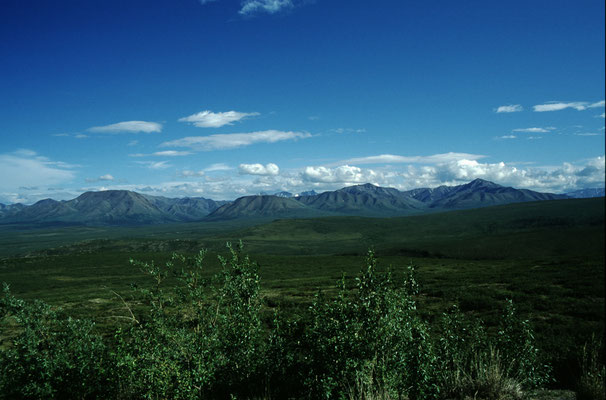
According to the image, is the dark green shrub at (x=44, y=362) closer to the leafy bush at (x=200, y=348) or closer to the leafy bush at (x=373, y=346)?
the leafy bush at (x=200, y=348)

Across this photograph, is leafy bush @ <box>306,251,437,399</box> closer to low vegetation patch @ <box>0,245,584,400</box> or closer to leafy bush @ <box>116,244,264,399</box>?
low vegetation patch @ <box>0,245,584,400</box>

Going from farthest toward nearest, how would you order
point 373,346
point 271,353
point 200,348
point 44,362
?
point 44,362, point 200,348, point 271,353, point 373,346

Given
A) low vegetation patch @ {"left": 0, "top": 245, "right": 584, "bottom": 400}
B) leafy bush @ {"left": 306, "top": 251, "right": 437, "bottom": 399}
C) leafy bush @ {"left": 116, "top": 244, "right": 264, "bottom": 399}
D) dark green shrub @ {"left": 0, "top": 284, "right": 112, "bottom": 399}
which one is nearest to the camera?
leafy bush @ {"left": 306, "top": 251, "right": 437, "bottom": 399}

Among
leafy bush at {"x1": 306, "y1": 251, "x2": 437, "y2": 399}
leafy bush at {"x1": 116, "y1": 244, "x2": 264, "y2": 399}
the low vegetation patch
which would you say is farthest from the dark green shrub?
leafy bush at {"x1": 306, "y1": 251, "x2": 437, "y2": 399}

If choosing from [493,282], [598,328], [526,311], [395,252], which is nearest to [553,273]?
[493,282]

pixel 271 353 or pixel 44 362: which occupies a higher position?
pixel 271 353

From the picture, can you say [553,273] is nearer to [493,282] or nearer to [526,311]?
[493,282]

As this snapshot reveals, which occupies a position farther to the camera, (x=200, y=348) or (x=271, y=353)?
(x=200, y=348)

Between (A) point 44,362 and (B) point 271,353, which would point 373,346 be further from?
(A) point 44,362

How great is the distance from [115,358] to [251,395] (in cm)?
490

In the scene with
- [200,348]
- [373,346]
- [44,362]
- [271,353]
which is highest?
[373,346]

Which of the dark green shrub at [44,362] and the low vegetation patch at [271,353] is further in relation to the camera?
the dark green shrub at [44,362]

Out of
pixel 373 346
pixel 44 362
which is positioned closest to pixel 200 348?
pixel 44 362

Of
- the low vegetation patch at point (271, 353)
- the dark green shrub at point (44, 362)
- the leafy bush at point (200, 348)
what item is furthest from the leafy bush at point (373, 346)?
the dark green shrub at point (44, 362)
